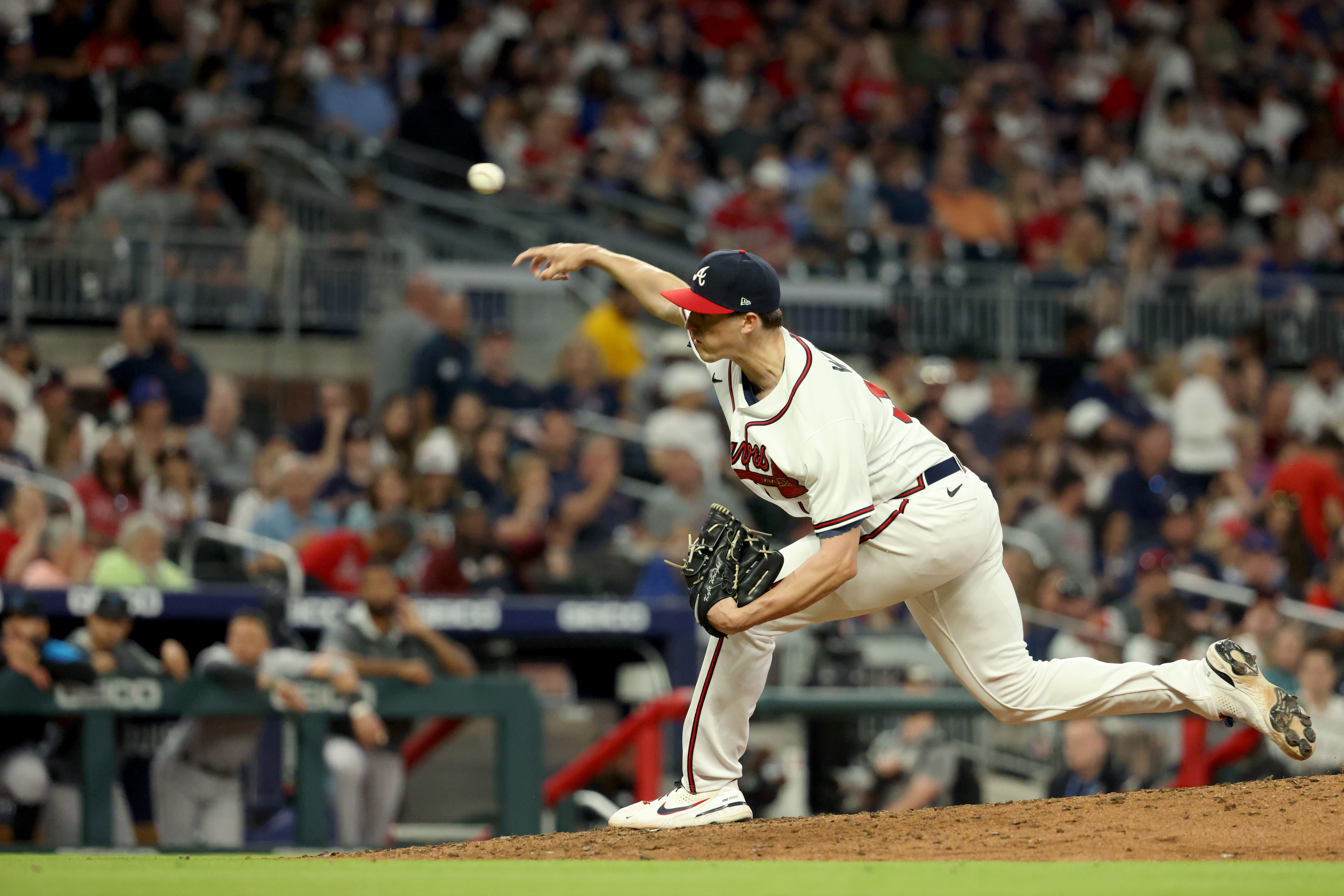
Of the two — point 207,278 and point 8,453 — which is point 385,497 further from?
point 207,278

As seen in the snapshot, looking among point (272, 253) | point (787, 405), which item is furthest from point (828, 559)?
point (272, 253)

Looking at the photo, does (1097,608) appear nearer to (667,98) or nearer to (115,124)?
(667,98)

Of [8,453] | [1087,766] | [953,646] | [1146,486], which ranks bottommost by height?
[1087,766]

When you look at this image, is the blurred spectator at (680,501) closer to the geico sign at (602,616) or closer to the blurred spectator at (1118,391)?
the geico sign at (602,616)

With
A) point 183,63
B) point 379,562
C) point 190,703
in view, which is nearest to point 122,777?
point 190,703

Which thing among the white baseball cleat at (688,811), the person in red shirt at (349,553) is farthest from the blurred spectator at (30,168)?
the white baseball cleat at (688,811)

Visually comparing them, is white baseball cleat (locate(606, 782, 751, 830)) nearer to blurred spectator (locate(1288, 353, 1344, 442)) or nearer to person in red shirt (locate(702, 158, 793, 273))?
person in red shirt (locate(702, 158, 793, 273))

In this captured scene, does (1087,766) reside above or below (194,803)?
above
